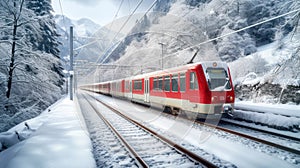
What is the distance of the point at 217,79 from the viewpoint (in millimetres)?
8000

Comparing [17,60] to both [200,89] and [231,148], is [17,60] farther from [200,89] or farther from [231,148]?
[231,148]

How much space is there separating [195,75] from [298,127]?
4315 mm

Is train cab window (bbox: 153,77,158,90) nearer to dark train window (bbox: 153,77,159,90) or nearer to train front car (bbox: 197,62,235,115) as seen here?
dark train window (bbox: 153,77,159,90)

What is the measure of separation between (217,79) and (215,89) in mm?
500

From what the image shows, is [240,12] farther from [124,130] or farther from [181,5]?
[124,130]

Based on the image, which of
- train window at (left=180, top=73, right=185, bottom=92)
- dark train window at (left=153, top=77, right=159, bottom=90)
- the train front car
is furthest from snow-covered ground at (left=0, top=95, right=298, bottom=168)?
dark train window at (left=153, top=77, right=159, bottom=90)

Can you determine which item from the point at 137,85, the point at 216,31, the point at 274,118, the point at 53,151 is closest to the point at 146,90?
the point at 137,85

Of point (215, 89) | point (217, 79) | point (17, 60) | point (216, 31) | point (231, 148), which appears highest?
point (216, 31)

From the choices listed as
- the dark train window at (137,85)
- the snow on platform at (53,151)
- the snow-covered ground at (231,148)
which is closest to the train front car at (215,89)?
the snow-covered ground at (231,148)

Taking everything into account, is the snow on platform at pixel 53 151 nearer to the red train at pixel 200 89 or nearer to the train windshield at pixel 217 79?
the red train at pixel 200 89

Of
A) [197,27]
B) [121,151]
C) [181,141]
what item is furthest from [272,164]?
[197,27]

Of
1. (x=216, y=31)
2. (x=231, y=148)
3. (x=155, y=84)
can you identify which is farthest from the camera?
(x=216, y=31)

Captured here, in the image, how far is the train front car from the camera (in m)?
7.57

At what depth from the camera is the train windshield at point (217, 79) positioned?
7.77 m
